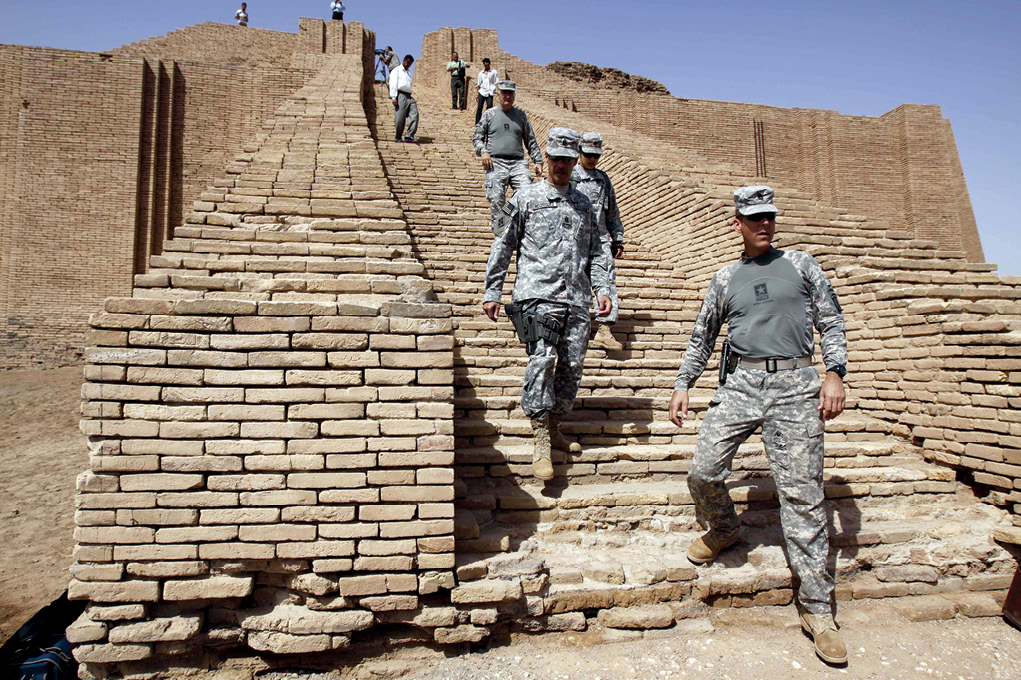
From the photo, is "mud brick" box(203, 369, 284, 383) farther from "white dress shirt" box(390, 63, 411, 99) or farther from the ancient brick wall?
the ancient brick wall

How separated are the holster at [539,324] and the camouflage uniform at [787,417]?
69 cm

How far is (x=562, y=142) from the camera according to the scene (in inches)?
131

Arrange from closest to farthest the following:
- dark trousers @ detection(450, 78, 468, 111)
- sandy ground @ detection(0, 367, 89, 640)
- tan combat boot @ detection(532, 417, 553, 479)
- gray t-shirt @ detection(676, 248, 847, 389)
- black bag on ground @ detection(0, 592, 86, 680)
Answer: gray t-shirt @ detection(676, 248, 847, 389)
black bag on ground @ detection(0, 592, 86, 680)
tan combat boot @ detection(532, 417, 553, 479)
sandy ground @ detection(0, 367, 89, 640)
dark trousers @ detection(450, 78, 468, 111)

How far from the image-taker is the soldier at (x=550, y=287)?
3199 mm

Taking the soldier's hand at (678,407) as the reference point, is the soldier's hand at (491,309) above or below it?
above

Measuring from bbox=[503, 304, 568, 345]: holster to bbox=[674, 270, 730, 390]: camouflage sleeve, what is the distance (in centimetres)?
66

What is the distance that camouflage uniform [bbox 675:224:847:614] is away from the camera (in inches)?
103

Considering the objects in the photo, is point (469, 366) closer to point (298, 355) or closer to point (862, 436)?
point (298, 355)

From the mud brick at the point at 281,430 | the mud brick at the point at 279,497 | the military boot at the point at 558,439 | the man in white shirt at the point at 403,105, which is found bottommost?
the mud brick at the point at 279,497

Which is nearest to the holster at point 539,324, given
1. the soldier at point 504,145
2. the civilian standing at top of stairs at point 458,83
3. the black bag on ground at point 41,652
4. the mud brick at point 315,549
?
the mud brick at point 315,549

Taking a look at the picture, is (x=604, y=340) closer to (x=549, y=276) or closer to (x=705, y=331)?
(x=549, y=276)

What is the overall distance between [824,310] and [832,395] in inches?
15.5

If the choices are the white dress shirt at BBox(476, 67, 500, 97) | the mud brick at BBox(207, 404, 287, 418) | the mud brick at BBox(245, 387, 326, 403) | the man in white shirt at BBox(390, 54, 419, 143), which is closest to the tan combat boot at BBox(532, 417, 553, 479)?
the mud brick at BBox(245, 387, 326, 403)

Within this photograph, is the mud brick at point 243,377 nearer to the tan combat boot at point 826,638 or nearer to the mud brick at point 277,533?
the mud brick at point 277,533
